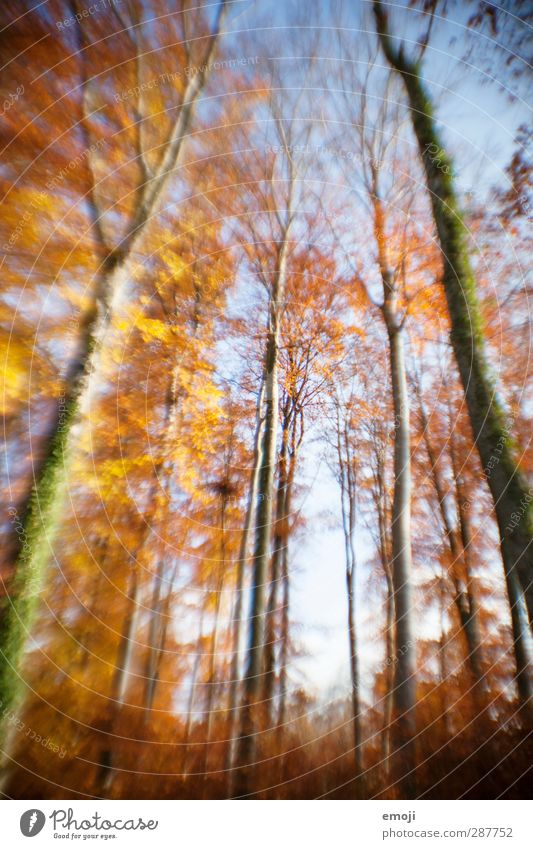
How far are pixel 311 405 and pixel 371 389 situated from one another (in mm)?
1110

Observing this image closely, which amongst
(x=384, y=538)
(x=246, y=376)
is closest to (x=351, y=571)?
(x=384, y=538)

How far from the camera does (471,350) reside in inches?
133

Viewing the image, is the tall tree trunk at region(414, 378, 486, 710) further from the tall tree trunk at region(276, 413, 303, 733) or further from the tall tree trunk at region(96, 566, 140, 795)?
the tall tree trunk at region(96, 566, 140, 795)

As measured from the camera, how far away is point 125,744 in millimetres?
4133

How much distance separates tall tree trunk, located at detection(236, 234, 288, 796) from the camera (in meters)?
4.09

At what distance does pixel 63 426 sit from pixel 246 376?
2870 millimetres

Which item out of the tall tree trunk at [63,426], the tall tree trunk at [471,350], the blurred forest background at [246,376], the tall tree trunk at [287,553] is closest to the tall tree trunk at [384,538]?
the blurred forest background at [246,376]

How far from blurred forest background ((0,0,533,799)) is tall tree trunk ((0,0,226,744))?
0.03m

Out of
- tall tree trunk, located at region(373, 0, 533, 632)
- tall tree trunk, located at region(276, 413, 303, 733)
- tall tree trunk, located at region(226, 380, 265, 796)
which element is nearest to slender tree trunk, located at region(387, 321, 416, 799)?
tall tree trunk, located at region(373, 0, 533, 632)

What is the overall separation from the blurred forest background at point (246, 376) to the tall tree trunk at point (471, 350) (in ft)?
0.08

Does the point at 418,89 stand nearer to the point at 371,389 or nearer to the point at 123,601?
the point at 371,389

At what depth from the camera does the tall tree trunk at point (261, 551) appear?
161 inches
